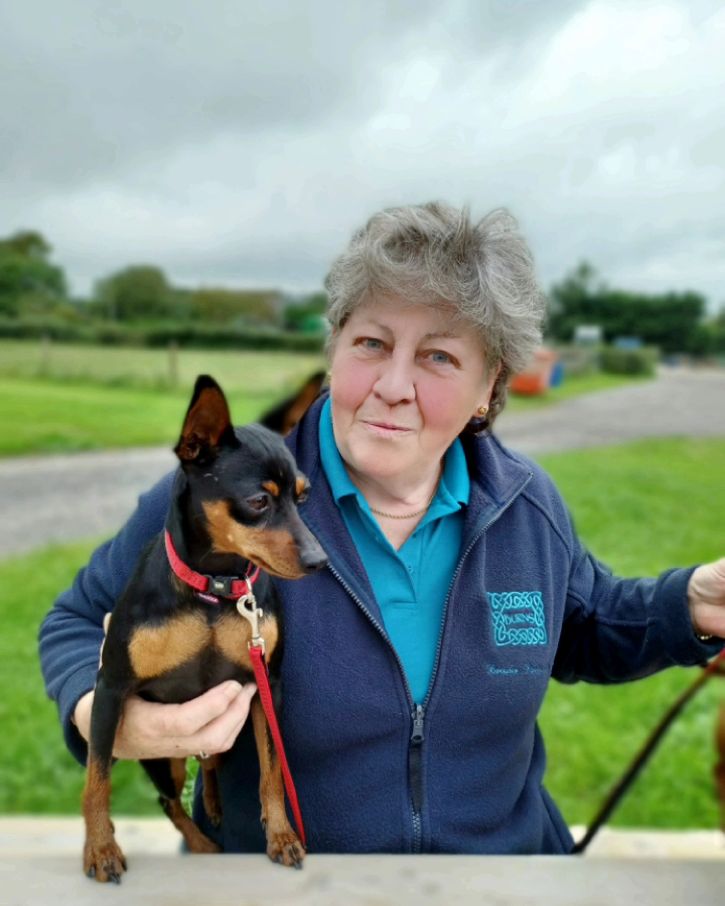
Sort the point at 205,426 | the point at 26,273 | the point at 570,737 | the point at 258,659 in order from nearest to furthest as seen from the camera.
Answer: the point at 205,426 < the point at 258,659 < the point at 570,737 < the point at 26,273

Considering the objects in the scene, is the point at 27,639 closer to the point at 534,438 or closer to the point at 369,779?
the point at 369,779

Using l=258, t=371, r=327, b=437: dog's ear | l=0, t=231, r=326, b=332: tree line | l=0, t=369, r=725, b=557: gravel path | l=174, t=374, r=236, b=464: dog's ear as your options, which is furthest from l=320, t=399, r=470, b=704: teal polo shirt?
l=0, t=369, r=725, b=557: gravel path

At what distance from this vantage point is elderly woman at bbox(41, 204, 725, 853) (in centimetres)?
134

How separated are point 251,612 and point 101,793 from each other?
28 cm

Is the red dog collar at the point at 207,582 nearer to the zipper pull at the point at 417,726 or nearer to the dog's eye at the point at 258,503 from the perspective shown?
the dog's eye at the point at 258,503

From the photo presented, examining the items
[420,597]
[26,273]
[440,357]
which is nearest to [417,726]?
[420,597]

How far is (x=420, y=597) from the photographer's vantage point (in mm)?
1438

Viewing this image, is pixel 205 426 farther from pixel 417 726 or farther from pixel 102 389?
pixel 102 389

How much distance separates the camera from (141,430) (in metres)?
9.95

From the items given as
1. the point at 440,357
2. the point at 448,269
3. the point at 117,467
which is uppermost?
the point at 448,269

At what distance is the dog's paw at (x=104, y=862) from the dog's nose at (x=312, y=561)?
408 mm

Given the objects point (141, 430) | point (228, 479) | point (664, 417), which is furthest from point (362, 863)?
point (664, 417)

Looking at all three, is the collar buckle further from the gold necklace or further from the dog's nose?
the gold necklace

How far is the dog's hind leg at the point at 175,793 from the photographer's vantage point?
126 cm
